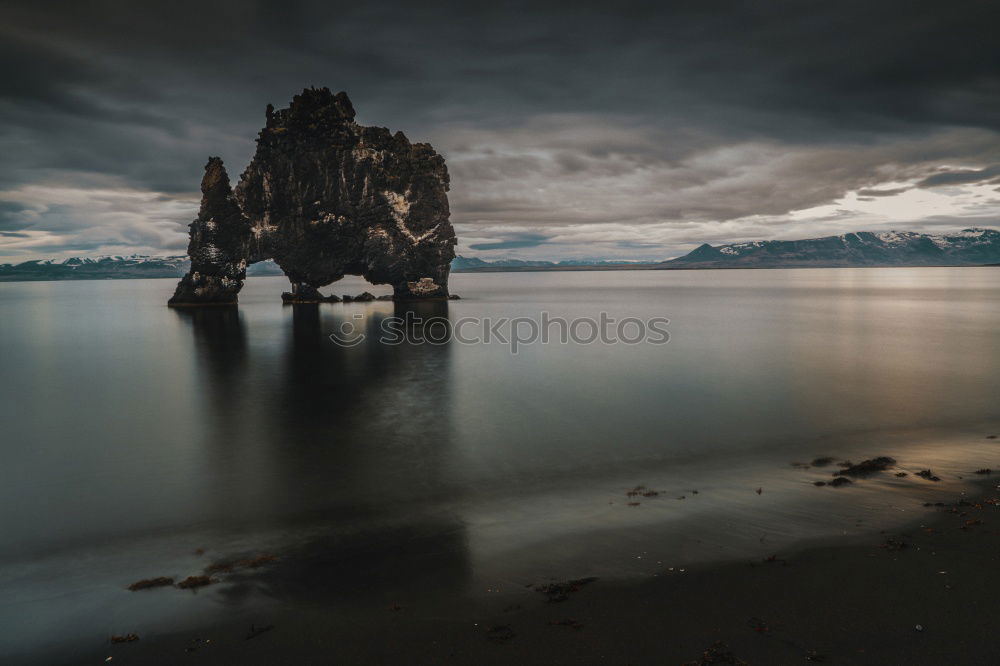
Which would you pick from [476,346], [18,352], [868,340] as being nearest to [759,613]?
[476,346]

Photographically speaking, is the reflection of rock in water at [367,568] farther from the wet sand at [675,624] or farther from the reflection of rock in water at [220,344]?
the reflection of rock in water at [220,344]

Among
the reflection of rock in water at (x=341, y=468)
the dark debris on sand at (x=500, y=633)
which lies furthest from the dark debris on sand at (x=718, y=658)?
the reflection of rock in water at (x=341, y=468)

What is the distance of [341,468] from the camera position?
16.5 meters

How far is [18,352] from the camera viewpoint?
45688 millimetres

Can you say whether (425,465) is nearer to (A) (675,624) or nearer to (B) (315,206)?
(A) (675,624)

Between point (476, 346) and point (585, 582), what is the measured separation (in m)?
36.6

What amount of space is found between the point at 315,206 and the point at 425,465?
8738 centimetres

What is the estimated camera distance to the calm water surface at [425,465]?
10.0 metres

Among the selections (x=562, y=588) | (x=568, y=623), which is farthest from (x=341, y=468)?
(x=568, y=623)

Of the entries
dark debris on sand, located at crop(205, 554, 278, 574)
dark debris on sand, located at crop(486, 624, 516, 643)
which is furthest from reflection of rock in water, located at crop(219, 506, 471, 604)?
dark debris on sand, located at crop(486, 624, 516, 643)

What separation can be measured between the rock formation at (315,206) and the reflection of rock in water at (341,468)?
2364 inches

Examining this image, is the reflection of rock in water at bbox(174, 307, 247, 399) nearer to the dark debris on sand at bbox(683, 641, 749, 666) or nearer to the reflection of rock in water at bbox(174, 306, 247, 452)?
the reflection of rock in water at bbox(174, 306, 247, 452)

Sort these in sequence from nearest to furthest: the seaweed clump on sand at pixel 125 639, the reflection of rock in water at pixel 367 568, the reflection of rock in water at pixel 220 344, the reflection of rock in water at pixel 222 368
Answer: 1. the seaweed clump on sand at pixel 125 639
2. the reflection of rock in water at pixel 367 568
3. the reflection of rock in water at pixel 222 368
4. the reflection of rock in water at pixel 220 344

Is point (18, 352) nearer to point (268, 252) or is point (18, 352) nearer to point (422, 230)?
point (268, 252)
